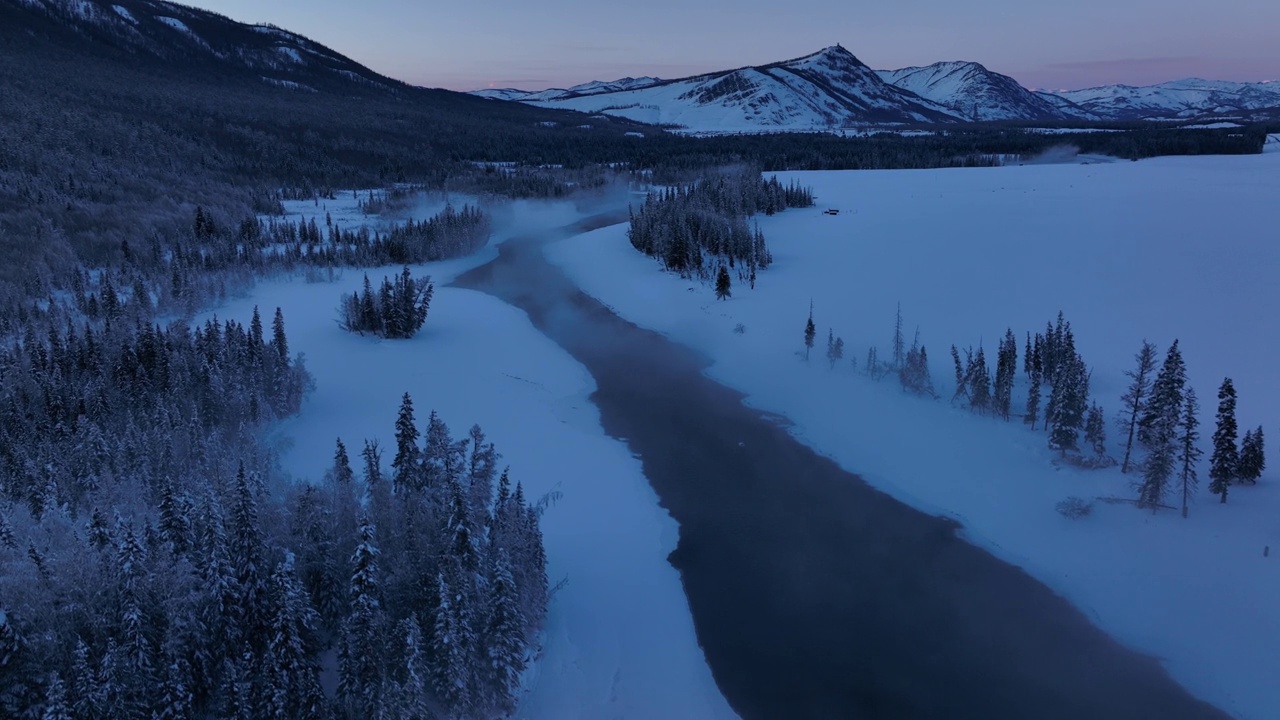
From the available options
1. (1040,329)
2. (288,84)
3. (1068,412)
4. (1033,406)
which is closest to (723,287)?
(1040,329)

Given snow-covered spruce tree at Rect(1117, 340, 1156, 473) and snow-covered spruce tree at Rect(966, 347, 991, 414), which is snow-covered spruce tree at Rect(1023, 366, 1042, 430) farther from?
snow-covered spruce tree at Rect(1117, 340, 1156, 473)

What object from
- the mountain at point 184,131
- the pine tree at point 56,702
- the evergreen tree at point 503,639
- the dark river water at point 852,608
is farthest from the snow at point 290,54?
the pine tree at point 56,702

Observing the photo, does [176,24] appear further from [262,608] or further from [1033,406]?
[262,608]

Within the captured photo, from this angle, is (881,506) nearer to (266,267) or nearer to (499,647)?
(499,647)

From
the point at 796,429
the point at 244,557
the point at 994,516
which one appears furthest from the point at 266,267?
the point at 994,516

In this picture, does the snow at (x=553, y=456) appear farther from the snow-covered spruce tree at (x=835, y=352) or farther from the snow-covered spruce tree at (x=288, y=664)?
the snow-covered spruce tree at (x=835, y=352)

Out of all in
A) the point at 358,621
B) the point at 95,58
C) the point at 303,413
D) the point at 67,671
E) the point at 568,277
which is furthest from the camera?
the point at 95,58
